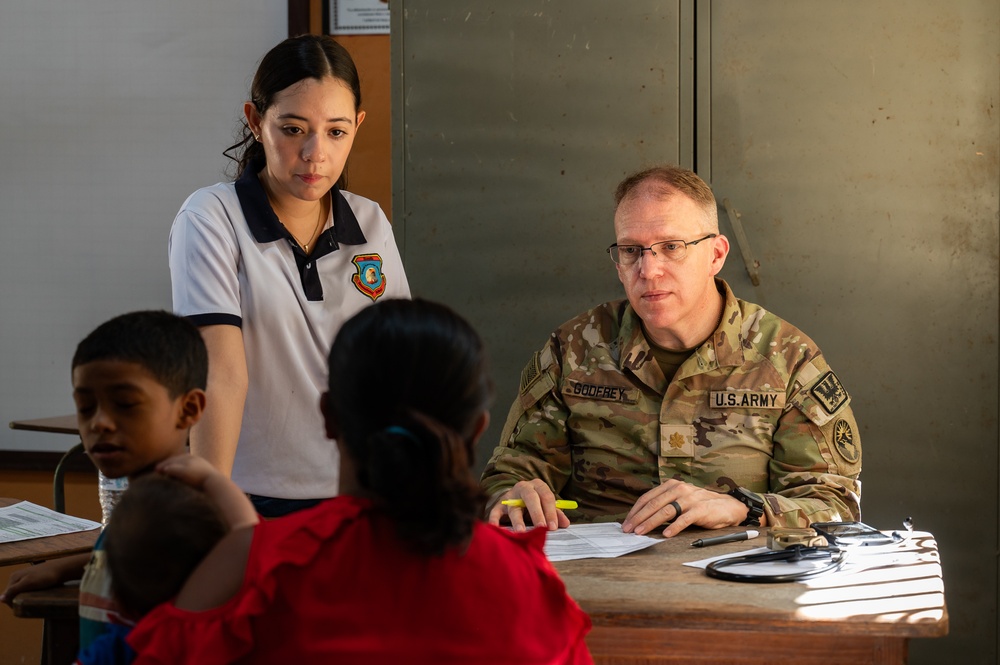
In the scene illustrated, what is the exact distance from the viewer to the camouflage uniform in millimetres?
2197

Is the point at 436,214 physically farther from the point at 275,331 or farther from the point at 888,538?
the point at 888,538

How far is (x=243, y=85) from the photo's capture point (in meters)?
3.78

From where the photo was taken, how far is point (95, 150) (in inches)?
152

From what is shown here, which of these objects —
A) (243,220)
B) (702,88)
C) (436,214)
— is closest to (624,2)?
(702,88)

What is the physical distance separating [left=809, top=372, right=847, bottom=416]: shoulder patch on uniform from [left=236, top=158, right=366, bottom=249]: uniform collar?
1.00 meters

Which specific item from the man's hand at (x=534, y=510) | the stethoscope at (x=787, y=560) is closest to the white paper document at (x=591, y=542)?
the man's hand at (x=534, y=510)

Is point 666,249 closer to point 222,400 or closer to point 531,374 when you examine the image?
point 531,374

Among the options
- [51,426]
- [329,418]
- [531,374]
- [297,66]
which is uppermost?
[297,66]

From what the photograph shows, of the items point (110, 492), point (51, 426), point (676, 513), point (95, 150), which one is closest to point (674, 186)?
point (676, 513)

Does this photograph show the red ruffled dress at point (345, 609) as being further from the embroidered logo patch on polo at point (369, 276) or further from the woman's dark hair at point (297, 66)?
the woman's dark hair at point (297, 66)

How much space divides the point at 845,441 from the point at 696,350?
1.18 ft

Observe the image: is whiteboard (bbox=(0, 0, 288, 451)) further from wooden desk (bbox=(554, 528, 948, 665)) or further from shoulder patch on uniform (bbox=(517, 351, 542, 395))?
wooden desk (bbox=(554, 528, 948, 665))

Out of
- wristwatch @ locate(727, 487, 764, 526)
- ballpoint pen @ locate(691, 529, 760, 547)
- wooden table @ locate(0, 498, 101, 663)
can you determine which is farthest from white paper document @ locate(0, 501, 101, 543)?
wristwatch @ locate(727, 487, 764, 526)

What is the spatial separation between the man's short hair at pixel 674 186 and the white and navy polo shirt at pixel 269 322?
2.53 ft
